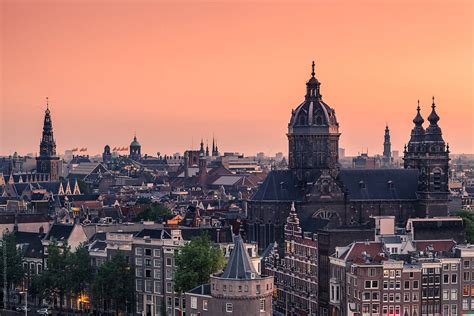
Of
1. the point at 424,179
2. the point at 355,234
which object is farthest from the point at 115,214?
the point at 355,234

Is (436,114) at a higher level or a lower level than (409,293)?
higher

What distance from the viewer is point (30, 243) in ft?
433

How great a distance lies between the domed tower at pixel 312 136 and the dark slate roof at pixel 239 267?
1574 inches

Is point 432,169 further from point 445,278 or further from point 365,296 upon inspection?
point 365,296

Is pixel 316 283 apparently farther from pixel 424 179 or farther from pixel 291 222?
pixel 424 179

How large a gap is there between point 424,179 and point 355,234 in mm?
27127

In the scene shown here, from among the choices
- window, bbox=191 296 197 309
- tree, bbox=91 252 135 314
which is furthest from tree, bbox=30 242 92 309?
window, bbox=191 296 197 309

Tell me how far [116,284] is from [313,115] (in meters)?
34.8

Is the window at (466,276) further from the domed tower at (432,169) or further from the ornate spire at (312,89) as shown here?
the ornate spire at (312,89)

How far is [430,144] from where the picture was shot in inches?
5379

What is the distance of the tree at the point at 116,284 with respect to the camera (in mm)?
113438

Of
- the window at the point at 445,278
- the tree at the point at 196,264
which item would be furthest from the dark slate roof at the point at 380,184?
the tree at the point at 196,264

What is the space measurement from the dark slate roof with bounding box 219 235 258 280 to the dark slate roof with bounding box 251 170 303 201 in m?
36.4

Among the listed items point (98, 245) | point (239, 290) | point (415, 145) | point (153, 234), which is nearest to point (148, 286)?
point (153, 234)
